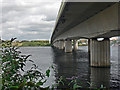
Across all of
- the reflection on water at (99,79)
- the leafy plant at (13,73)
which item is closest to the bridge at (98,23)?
the reflection on water at (99,79)

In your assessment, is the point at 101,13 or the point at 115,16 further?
the point at 101,13

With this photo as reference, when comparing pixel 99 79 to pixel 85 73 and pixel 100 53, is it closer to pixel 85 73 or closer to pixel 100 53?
pixel 85 73

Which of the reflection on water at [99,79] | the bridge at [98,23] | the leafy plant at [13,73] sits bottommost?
the reflection on water at [99,79]

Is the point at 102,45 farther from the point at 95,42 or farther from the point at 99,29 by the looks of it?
the point at 99,29

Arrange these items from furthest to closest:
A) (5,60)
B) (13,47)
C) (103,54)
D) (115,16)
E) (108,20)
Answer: (103,54)
(108,20)
(115,16)
(13,47)
(5,60)

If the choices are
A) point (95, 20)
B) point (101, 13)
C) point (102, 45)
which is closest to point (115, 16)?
point (101, 13)

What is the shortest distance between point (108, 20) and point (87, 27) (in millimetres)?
7750

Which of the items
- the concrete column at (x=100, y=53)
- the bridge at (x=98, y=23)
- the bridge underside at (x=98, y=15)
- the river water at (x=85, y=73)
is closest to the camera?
the river water at (x=85, y=73)

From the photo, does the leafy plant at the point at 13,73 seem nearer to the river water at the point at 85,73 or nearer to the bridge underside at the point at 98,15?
the river water at the point at 85,73

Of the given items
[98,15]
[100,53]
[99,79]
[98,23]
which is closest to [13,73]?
[99,79]

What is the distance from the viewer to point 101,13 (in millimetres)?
20859

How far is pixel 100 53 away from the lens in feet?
85.8

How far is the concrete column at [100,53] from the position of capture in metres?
26.1

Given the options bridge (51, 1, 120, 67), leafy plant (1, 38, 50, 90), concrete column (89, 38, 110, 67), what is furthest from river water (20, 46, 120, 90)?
bridge (51, 1, 120, 67)
